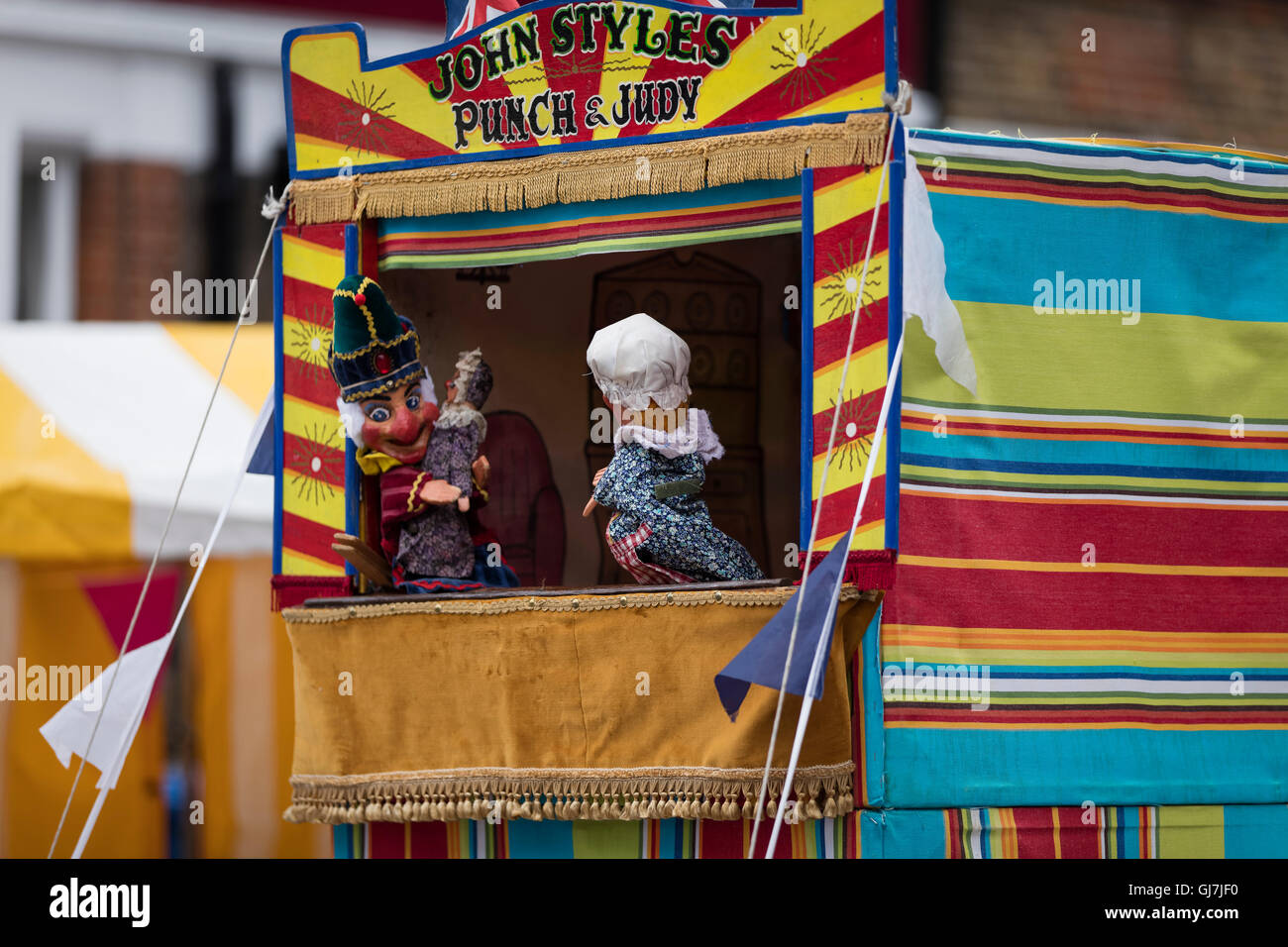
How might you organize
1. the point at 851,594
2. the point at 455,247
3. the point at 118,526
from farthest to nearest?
1. the point at 118,526
2. the point at 455,247
3. the point at 851,594

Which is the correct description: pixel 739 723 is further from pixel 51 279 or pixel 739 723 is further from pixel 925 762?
pixel 51 279

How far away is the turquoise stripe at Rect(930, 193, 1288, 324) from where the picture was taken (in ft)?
15.9

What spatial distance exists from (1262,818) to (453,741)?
2.56m

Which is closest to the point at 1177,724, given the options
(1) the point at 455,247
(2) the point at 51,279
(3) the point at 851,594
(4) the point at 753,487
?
(3) the point at 851,594

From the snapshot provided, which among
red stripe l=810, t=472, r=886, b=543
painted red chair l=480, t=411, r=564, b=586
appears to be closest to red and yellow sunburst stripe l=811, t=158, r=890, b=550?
red stripe l=810, t=472, r=886, b=543

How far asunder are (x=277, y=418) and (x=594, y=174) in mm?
1446

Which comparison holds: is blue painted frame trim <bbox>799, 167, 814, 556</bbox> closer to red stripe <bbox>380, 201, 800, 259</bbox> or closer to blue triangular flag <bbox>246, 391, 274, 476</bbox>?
red stripe <bbox>380, 201, 800, 259</bbox>

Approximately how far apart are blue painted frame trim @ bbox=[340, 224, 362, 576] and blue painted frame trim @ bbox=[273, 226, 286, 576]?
0.27 meters

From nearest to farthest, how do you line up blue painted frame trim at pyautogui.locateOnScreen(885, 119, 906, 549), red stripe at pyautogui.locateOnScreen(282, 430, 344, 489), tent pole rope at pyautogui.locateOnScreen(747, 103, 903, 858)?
1. tent pole rope at pyautogui.locateOnScreen(747, 103, 903, 858)
2. blue painted frame trim at pyautogui.locateOnScreen(885, 119, 906, 549)
3. red stripe at pyautogui.locateOnScreen(282, 430, 344, 489)

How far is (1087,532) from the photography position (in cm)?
486

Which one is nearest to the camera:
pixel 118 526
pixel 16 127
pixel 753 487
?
pixel 753 487

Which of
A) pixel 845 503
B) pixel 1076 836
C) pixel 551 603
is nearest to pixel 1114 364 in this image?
pixel 845 503

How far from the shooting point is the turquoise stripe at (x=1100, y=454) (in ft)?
15.5

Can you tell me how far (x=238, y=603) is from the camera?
7797 millimetres
